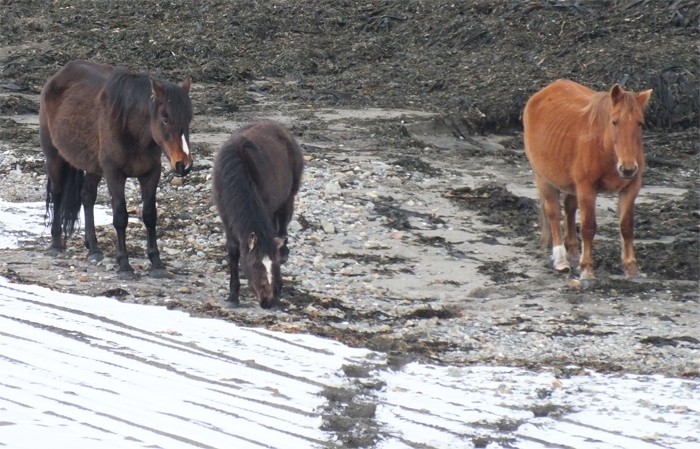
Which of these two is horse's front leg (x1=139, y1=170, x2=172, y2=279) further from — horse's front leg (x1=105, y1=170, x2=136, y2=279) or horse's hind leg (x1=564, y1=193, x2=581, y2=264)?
horse's hind leg (x1=564, y1=193, x2=581, y2=264)

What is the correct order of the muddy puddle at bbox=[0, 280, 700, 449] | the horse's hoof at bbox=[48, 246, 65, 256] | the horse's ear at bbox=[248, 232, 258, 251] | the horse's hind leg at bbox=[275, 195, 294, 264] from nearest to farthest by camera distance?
the muddy puddle at bbox=[0, 280, 700, 449] → the horse's ear at bbox=[248, 232, 258, 251] → the horse's hind leg at bbox=[275, 195, 294, 264] → the horse's hoof at bbox=[48, 246, 65, 256]

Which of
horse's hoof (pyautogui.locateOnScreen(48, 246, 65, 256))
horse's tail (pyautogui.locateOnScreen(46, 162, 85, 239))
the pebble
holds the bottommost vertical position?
horse's hoof (pyautogui.locateOnScreen(48, 246, 65, 256))

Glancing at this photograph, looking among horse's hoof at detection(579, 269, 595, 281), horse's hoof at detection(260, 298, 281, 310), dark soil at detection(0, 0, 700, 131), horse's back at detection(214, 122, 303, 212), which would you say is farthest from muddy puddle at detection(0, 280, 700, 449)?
dark soil at detection(0, 0, 700, 131)

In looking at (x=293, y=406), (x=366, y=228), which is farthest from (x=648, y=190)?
(x=293, y=406)

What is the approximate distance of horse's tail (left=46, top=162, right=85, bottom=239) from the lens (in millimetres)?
8586

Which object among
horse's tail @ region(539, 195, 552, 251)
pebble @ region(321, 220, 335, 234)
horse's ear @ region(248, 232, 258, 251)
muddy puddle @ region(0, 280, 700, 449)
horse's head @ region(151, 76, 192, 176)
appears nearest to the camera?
muddy puddle @ region(0, 280, 700, 449)

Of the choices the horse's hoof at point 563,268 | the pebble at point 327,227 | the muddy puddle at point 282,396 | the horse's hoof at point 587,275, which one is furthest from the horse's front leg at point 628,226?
the pebble at point 327,227

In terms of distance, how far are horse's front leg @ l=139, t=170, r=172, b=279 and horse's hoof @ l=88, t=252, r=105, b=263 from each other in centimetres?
53

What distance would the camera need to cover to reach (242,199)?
6.82 metres

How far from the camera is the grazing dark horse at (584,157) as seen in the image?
7.50 meters

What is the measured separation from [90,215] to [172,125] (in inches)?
61.8

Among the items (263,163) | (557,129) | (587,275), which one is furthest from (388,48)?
(263,163)

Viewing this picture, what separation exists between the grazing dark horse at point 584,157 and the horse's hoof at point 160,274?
10.2 ft

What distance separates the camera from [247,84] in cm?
1544
